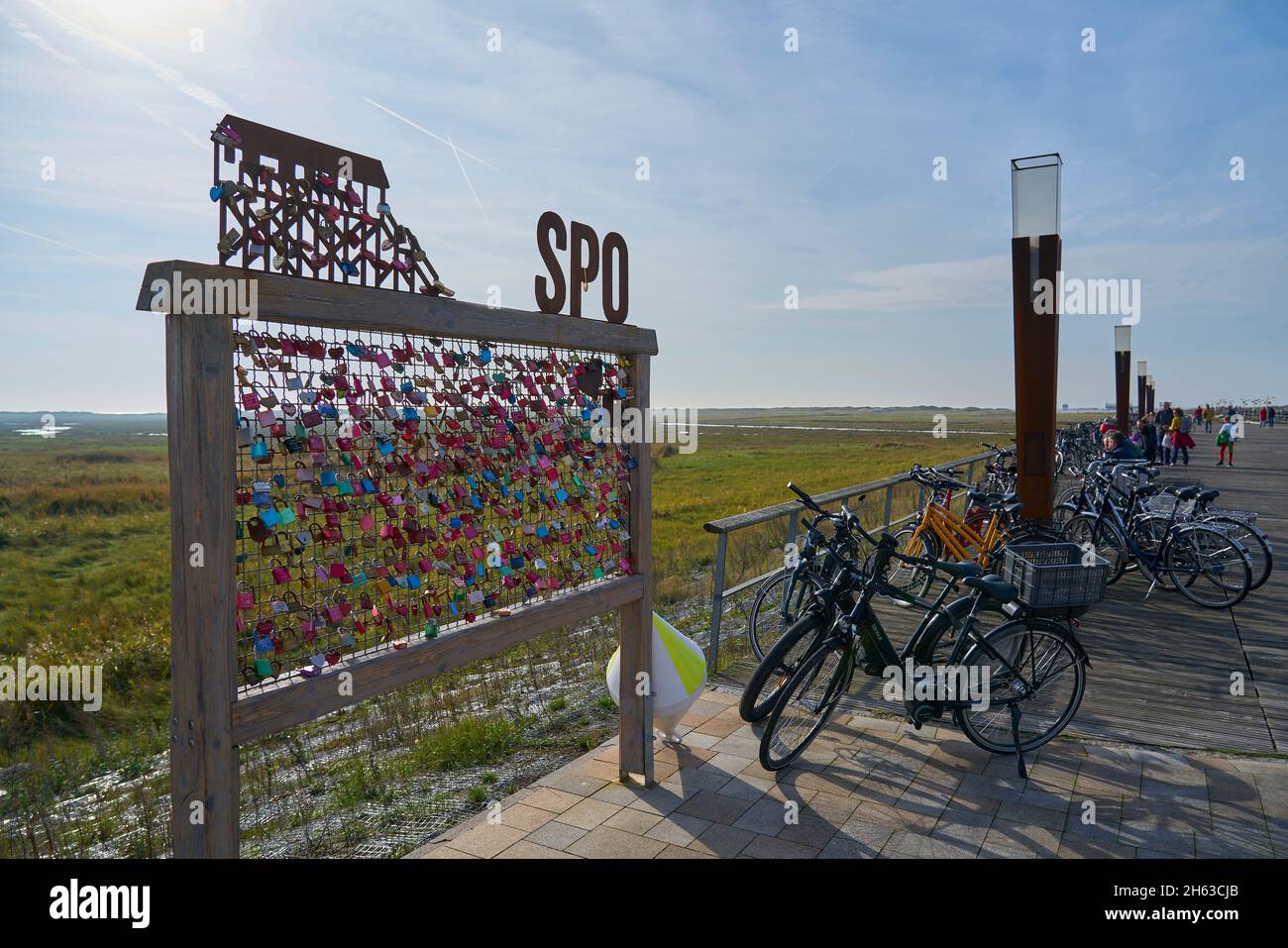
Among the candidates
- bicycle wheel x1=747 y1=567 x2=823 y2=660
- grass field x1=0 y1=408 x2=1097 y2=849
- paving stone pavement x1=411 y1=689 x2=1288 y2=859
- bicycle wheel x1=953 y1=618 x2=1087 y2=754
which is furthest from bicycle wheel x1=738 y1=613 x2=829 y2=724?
grass field x1=0 y1=408 x2=1097 y2=849

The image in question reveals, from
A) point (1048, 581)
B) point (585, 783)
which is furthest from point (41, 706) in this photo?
point (1048, 581)

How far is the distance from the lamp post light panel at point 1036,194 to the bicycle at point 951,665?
3.62 meters

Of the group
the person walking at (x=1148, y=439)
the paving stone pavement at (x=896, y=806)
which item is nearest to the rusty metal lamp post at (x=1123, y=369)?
the person walking at (x=1148, y=439)

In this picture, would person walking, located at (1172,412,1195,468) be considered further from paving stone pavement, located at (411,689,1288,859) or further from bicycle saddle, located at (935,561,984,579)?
bicycle saddle, located at (935,561,984,579)

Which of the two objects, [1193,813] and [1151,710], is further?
[1151,710]

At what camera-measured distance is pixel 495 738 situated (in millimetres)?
4484

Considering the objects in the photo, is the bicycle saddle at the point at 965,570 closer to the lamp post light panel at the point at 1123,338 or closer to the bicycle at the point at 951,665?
the bicycle at the point at 951,665

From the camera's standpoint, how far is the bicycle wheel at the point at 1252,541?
703 centimetres

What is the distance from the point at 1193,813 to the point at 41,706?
8316mm

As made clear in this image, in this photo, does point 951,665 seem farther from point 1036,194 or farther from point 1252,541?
point 1252,541

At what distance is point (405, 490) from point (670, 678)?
1811 millimetres

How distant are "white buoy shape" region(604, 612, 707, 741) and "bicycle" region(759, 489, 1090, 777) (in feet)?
1.60

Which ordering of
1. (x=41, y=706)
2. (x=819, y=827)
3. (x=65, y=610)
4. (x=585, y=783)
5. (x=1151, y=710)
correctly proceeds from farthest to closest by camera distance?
(x=65, y=610) → (x=41, y=706) → (x=1151, y=710) → (x=585, y=783) → (x=819, y=827)
